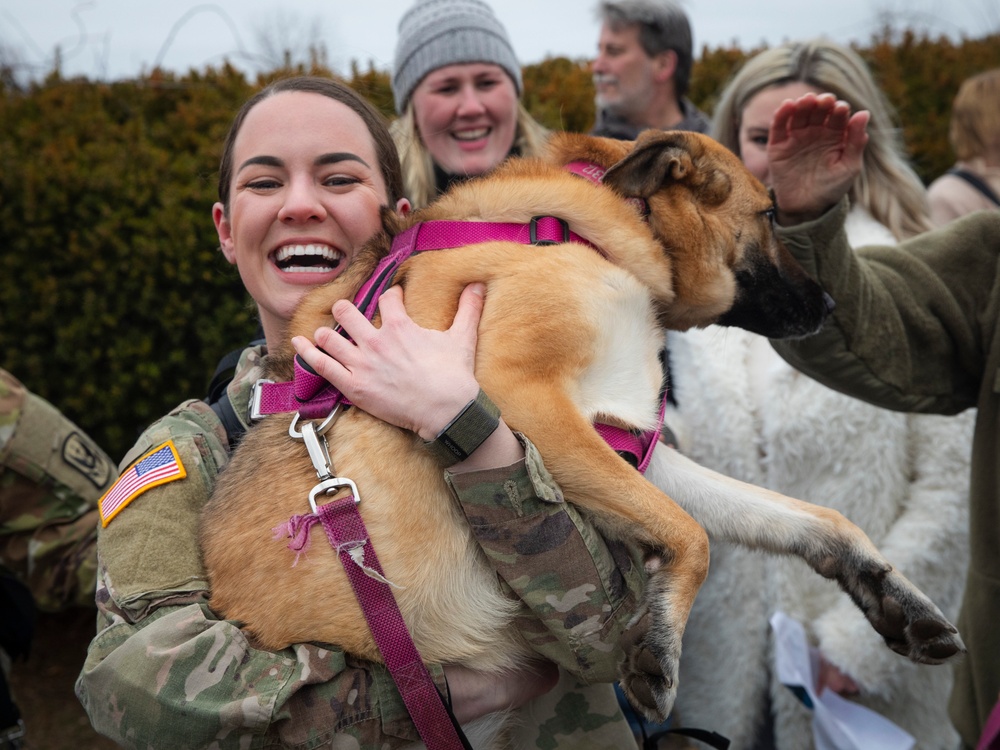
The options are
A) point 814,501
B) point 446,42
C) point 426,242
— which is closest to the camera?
point 426,242

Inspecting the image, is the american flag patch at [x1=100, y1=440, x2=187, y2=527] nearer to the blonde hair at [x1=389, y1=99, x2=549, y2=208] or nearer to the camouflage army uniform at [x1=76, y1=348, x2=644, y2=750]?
the camouflage army uniform at [x1=76, y1=348, x2=644, y2=750]

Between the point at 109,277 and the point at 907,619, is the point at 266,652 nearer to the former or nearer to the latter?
the point at 907,619

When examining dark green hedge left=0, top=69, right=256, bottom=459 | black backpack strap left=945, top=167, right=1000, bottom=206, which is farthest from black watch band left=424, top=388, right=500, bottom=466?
black backpack strap left=945, top=167, right=1000, bottom=206

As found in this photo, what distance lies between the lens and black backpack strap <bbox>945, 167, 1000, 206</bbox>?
411cm

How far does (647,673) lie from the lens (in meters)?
1.70

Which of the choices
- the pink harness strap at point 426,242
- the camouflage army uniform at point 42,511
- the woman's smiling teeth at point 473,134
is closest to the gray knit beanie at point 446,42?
the woman's smiling teeth at point 473,134

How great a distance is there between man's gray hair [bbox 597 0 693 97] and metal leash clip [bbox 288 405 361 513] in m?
2.97

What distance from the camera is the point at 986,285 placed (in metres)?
2.38

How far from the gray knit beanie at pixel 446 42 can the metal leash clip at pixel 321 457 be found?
2.23 metres

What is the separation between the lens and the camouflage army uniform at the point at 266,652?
4.89ft

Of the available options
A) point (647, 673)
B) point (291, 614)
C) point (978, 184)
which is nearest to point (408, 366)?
point (291, 614)

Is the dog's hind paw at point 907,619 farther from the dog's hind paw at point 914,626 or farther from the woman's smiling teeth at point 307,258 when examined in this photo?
the woman's smiling teeth at point 307,258

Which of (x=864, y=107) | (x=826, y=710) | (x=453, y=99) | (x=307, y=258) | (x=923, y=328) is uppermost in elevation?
(x=453, y=99)

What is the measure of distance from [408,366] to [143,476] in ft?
2.16
